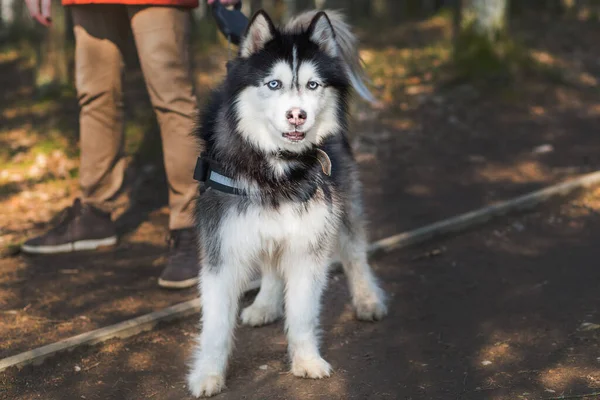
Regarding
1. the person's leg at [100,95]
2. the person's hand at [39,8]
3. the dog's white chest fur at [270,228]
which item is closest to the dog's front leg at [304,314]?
the dog's white chest fur at [270,228]

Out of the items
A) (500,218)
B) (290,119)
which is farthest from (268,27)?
(500,218)

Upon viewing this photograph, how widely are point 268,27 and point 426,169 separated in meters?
4.04

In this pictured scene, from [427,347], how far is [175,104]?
2.01 metres

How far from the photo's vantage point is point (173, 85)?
15.2ft

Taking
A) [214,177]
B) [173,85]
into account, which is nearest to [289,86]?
[214,177]

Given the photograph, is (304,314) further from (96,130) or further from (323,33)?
(96,130)

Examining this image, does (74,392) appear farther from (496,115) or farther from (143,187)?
(496,115)

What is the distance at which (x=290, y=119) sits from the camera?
3119 millimetres

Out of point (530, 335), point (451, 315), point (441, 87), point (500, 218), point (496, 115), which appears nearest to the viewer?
point (530, 335)

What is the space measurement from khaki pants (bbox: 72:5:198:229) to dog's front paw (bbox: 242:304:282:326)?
0.83 meters

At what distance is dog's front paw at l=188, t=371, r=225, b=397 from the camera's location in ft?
11.0

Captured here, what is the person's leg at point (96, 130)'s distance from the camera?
4.82 m

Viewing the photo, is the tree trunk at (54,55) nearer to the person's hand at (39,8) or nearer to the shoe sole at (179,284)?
the person's hand at (39,8)

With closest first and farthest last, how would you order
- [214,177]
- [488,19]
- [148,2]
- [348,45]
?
[214,177] < [348,45] < [148,2] < [488,19]
